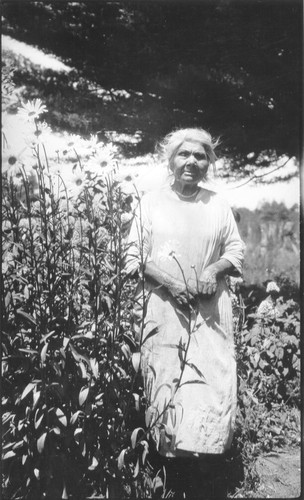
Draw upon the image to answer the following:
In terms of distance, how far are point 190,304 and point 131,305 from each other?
0.27m

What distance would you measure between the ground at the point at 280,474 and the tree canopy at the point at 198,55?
2.25 meters

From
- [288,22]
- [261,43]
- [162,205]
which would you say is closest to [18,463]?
[162,205]

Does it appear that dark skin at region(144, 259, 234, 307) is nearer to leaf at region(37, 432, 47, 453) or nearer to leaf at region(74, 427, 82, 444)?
leaf at region(74, 427, 82, 444)

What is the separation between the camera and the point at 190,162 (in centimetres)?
225

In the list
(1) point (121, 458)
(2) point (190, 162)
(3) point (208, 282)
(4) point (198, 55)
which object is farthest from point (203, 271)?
(4) point (198, 55)

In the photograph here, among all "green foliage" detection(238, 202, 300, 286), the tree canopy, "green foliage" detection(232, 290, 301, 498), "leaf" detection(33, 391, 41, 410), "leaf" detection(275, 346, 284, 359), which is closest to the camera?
"leaf" detection(33, 391, 41, 410)

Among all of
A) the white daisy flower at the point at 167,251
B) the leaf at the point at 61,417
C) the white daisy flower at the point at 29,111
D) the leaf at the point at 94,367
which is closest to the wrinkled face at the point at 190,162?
the white daisy flower at the point at 167,251

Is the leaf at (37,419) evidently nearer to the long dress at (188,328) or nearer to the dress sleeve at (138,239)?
the long dress at (188,328)

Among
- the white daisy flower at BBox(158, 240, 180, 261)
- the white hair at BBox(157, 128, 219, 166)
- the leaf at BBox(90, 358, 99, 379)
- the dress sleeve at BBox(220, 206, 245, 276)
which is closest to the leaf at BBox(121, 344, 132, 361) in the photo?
the leaf at BBox(90, 358, 99, 379)

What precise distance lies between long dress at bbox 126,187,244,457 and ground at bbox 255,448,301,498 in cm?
42

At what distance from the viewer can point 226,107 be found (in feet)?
13.3

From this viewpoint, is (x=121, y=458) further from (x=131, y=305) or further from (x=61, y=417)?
(x=131, y=305)

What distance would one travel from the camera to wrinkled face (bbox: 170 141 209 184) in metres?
2.25

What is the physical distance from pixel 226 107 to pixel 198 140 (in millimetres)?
1983
